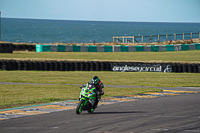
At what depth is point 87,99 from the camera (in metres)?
12.2

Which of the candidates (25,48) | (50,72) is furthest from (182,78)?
(25,48)

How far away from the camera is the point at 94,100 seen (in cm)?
1239

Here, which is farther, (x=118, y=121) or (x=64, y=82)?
(x=64, y=82)

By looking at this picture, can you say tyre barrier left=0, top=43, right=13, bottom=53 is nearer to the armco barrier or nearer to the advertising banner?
the armco barrier

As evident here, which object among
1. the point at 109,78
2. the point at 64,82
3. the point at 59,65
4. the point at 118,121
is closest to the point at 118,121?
the point at 118,121

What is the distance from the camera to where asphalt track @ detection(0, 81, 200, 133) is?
952 cm

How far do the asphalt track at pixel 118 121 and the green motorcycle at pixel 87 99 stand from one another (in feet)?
0.73

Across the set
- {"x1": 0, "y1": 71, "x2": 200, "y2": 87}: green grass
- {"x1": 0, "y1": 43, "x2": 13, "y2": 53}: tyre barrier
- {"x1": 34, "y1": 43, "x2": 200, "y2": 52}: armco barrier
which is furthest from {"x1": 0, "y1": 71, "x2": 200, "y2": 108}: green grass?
{"x1": 34, "y1": 43, "x2": 200, "y2": 52}: armco barrier

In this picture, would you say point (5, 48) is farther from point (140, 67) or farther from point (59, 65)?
point (140, 67)

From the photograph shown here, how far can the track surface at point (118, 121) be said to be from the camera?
31.3 feet

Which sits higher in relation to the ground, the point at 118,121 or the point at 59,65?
the point at 59,65

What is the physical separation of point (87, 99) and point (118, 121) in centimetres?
182

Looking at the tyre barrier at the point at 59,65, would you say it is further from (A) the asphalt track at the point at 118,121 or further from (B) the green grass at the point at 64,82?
(A) the asphalt track at the point at 118,121

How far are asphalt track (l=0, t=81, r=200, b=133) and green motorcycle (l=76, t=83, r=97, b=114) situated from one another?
22 centimetres
